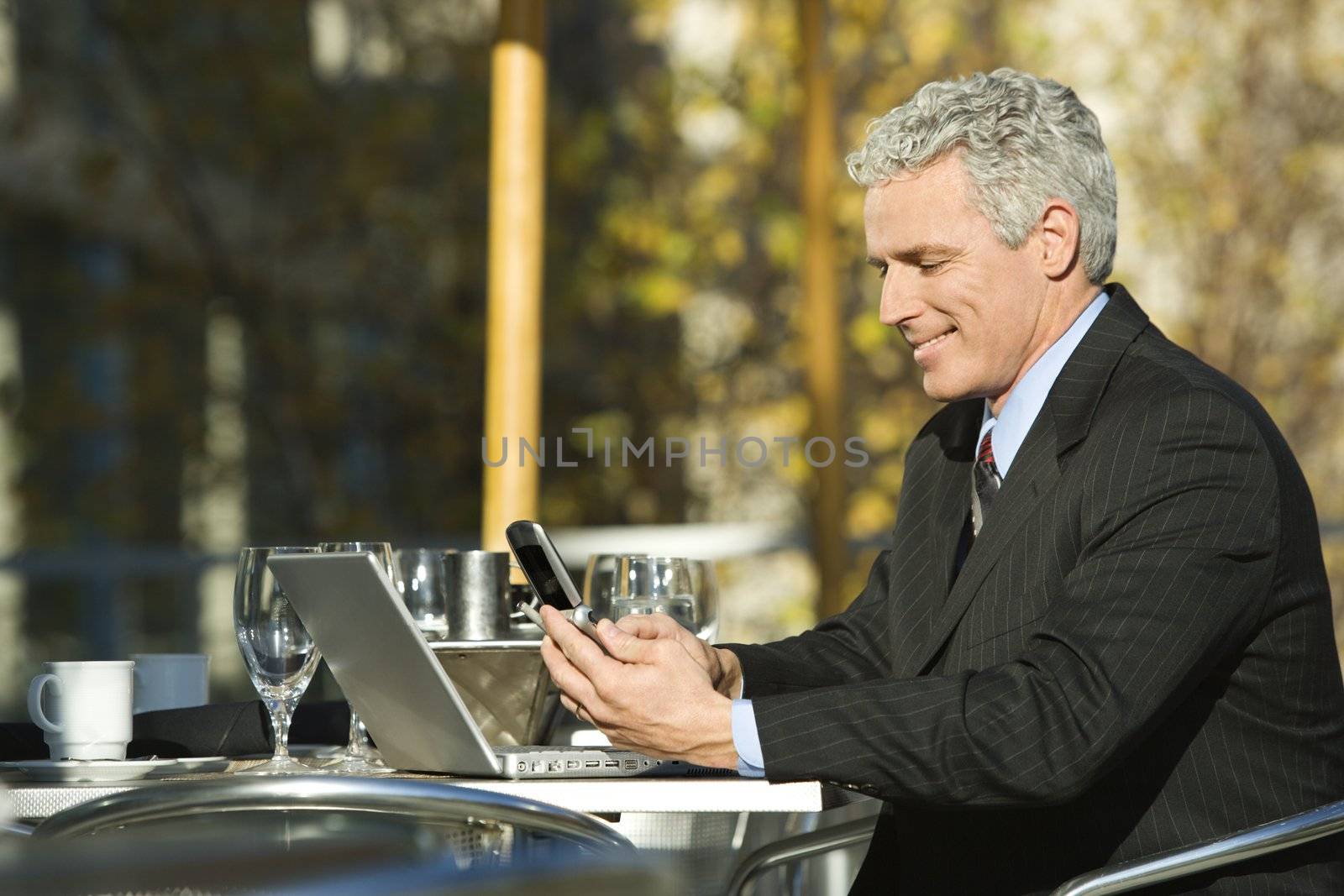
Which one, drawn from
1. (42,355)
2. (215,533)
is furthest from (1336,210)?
(42,355)

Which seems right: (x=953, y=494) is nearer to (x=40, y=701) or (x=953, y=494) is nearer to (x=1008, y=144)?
(x=1008, y=144)

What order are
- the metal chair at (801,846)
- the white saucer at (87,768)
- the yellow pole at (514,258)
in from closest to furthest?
the white saucer at (87,768), the metal chair at (801,846), the yellow pole at (514,258)

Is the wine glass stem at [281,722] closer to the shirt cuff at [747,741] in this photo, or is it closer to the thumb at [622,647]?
the thumb at [622,647]

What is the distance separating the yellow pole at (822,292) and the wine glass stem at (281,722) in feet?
8.86

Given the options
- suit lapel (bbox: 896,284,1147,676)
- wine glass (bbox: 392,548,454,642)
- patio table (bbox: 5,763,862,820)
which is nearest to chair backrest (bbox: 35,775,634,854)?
patio table (bbox: 5,763,862,820)

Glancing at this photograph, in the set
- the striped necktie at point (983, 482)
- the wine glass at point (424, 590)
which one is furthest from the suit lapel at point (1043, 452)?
the wine glass at point (424, 590)

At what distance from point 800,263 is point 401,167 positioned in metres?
1.52

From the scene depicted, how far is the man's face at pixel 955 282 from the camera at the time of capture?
1.84 meters

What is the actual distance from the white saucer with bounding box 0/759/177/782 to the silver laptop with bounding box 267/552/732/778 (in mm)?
215

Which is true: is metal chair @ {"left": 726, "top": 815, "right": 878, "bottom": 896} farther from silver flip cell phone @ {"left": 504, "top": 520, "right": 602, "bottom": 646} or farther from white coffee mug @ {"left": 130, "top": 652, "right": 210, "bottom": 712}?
white coffee mug @ {"left": 130, "top": 652, "right": 210, "bottom": 712}

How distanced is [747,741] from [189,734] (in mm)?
662

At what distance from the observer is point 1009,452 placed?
74.8 inches

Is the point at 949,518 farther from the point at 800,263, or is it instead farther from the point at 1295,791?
the point at 800,263

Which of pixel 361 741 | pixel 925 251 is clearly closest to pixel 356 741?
pixel 361 741
